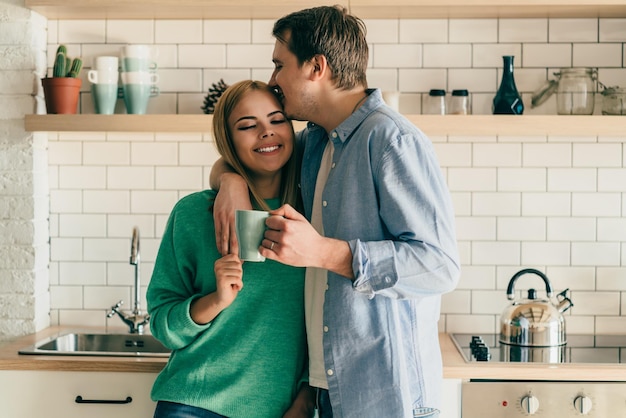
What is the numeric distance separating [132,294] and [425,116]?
54.1 inches

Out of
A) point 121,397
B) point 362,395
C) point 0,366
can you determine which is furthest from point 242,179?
point 0,366

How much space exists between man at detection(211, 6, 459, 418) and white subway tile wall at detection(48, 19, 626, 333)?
1.17m

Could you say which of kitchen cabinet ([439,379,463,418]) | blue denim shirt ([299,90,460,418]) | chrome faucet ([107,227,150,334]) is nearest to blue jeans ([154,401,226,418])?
blue denim shirt ([299,90,460,418])

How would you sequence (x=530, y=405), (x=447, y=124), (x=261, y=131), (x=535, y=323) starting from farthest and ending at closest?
(x=447, y=124) → (x=535, y=323) → (x=530, y=405) → (x=261, y=131)

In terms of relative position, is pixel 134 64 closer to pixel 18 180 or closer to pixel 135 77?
pixel 135 77

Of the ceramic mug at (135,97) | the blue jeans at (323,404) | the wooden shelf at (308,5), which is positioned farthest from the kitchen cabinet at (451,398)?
the ceramic mug at (135,97)

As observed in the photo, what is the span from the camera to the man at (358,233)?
1.69m

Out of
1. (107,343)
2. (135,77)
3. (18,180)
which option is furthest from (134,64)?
(107,343)

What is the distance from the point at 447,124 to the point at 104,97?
1309mm

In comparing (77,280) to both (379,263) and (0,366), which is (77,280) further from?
(379,263)

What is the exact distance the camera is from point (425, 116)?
282 centimetres

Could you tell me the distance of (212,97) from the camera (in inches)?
116

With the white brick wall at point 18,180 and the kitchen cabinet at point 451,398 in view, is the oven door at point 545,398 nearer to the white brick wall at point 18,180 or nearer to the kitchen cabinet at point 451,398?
the kitchen cabinet at point 451,398

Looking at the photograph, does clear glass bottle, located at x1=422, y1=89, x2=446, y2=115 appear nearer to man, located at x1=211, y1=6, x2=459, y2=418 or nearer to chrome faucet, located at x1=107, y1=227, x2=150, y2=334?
man, located at x1=211, y1=6, x2=459, y2=418
